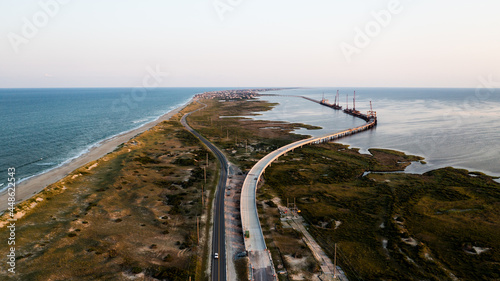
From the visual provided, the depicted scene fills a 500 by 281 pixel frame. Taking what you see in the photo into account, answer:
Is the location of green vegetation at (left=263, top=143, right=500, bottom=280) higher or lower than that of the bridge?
lower

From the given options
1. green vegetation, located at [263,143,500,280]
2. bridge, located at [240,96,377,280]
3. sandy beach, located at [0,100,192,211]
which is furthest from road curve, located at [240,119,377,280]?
sandy beach, located at [0,100,192,211]

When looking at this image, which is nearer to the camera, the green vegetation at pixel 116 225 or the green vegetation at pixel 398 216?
the green vegetation at pixel 116 225

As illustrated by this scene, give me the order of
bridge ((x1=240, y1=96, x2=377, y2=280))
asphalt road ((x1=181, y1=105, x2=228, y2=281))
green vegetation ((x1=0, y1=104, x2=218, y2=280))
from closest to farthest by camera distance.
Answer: bridge ((x1=240, y1=96, x2=377, y2=280)) < asphalt road ((x1=181, y1=105, x2=228, y2=281)) < green vegetation ((x1=0, y1=104, x2=218, y2=280))

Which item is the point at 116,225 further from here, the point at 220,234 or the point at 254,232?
the point at 254,232

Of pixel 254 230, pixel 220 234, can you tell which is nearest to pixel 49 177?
pixel 220 234

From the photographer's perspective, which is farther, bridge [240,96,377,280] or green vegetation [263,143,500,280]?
green vegetation [263,143,500,280]

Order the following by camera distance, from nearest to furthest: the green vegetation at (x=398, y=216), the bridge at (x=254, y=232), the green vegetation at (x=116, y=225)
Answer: the bridge at (x=254, y=232)
the green vegetation at (x=116, y=225)
the green vegetation at (x=398, y=216)

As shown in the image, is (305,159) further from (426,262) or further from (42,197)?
(42,197)

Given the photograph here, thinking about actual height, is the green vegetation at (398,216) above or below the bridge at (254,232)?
below

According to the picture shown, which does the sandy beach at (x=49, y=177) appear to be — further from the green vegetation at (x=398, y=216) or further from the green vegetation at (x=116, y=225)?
the green vegetation at (x=398, y=216)

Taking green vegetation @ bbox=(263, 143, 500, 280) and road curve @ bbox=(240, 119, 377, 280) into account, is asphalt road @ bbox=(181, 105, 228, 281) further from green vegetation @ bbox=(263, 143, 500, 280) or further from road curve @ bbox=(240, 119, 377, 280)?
green vegetation @ bbox=(263, 143, 500, 280)

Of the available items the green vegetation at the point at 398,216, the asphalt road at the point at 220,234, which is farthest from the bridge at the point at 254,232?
the green vegetation at the point at 398,216
